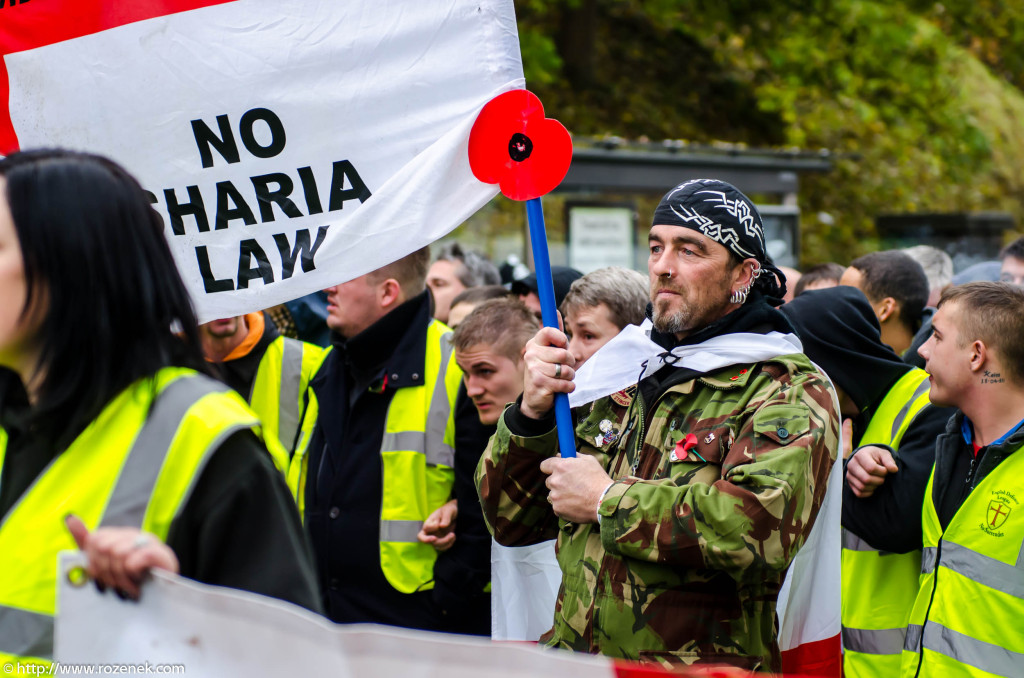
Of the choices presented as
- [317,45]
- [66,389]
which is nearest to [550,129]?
[317,45]

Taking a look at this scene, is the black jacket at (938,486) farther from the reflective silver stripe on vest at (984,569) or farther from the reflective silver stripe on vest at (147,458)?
the reflective silver stripe on vest at (147,458)

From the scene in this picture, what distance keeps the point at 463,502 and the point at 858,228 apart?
1571 centimetres

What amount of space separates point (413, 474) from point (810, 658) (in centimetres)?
150

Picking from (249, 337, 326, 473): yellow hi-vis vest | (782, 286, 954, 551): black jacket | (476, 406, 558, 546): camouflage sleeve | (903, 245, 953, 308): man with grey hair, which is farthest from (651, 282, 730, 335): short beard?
(903, 245, 953, 308): man with grey hair

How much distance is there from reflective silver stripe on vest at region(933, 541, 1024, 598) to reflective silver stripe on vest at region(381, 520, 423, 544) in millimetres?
1751

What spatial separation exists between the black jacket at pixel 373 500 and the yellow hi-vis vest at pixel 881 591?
1.33m

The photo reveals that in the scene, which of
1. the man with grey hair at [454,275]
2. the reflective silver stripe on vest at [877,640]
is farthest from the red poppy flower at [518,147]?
the man with grey hair at [454,275]

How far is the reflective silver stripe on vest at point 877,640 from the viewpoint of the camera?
3525mm

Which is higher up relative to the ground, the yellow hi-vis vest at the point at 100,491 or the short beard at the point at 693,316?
the yellow hi-vis vest at the point at 100,491

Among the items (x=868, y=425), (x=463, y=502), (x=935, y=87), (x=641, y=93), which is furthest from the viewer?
(x=641, y=93)

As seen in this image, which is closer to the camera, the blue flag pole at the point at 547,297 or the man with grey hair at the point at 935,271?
the blue flag pole at the point at 547,297

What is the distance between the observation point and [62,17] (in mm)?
3080

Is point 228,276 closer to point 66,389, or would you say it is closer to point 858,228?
point 66,389

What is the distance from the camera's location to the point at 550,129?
2.79 m
